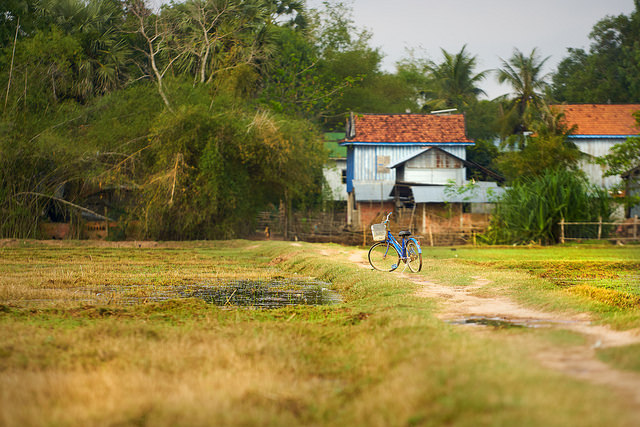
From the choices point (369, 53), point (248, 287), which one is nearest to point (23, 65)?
point (248, 287)

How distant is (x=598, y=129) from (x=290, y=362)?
130 ft

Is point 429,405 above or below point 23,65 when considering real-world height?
below

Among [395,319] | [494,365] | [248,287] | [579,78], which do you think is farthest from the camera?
[579,78]

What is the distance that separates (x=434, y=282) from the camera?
12.1m

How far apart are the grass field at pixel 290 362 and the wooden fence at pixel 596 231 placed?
17.9m

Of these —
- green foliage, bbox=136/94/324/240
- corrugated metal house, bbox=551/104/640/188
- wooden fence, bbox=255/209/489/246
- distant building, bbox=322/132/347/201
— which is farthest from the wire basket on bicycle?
distant building, bbox=322/132/347/201

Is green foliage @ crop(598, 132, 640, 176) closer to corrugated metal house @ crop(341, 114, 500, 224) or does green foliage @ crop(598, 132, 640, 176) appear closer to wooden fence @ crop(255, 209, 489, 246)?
wooden fence @ crop(255, 209, 489, 246)

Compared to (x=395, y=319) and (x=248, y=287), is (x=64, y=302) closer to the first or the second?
(x=248, y=287)

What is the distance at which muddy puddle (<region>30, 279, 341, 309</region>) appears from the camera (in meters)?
9.94

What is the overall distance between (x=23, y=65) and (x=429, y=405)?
26.8m

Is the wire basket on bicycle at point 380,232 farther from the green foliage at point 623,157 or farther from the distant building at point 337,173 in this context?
the distant building at point 337,173

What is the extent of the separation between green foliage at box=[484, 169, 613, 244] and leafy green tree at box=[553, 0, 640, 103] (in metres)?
25.4

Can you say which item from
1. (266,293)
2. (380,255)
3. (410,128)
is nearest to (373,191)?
(410,128)

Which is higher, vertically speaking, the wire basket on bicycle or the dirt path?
the wire basket on bicycle
